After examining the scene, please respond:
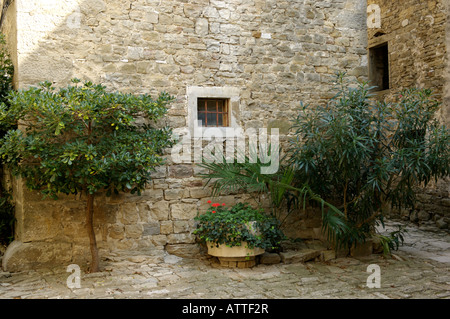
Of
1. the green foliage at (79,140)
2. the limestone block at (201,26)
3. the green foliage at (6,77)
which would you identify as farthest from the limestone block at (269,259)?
the green foliage at (6,77)

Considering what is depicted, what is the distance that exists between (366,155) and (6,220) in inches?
178

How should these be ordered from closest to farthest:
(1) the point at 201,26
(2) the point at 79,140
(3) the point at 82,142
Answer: (3) the point at 82,142 → (2) the point at 79,140 → (1) the point at 201,26

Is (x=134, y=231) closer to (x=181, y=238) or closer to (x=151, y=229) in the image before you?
(x=151, y=229)

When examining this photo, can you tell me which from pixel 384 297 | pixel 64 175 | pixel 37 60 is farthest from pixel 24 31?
pixel 384 297

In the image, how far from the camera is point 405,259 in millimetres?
5418

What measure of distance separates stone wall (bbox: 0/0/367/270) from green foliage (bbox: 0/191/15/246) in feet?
1.01

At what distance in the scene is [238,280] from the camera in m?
4.53

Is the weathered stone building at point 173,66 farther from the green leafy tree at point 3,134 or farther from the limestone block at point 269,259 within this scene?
the limestone block at point 269,259

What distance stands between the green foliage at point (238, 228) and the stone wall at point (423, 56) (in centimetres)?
410

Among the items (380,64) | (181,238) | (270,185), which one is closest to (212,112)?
(270,185)

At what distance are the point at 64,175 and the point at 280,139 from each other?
9.66 feet

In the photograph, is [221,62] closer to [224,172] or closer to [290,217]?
[224,172]

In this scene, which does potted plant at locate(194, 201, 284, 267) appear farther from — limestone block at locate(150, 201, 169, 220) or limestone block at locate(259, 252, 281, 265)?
limestone block at locate(150, 201, 169, 220)

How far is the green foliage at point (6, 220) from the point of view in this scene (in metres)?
5.14
